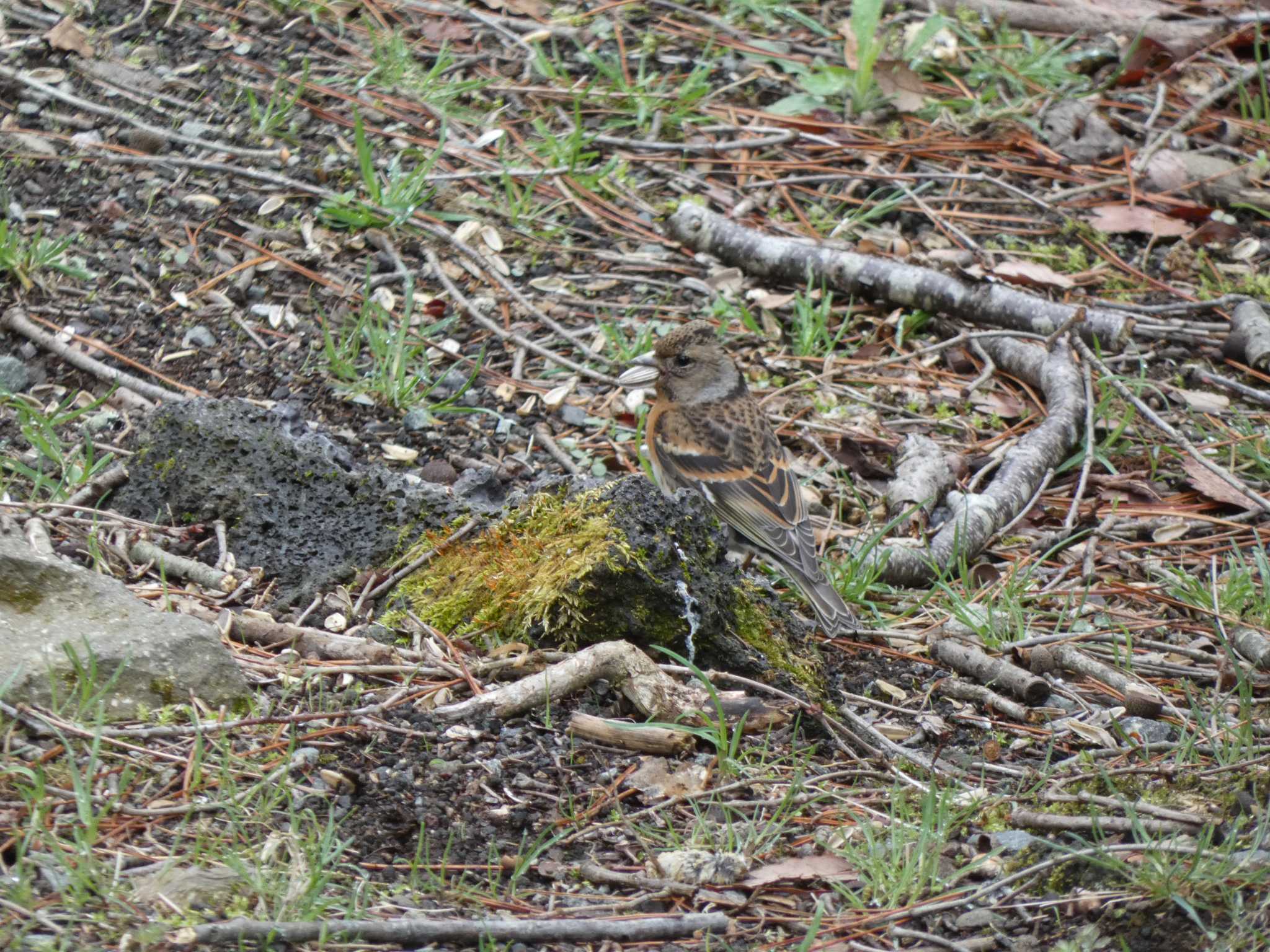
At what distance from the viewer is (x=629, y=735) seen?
3.43 m

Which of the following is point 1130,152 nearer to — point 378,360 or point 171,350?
point 378,360

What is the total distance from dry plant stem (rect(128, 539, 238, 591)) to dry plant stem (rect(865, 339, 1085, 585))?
227 centimetres

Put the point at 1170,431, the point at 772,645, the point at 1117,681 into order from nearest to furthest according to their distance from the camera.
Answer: the point at 772,645, the point at 1117,681, the point at 1170,431

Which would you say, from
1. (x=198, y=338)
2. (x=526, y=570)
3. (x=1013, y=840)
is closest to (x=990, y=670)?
(x=1013, y=840)

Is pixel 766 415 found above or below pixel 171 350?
below

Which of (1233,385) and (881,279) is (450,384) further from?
(1233,385)

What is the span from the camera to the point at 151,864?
2684mm

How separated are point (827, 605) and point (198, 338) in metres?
2.82

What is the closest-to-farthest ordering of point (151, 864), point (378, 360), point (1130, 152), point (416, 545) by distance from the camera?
point (151, 864), point (416, 545), point (378, 360), point (1130, 152)

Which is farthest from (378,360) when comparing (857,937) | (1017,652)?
(857,937)

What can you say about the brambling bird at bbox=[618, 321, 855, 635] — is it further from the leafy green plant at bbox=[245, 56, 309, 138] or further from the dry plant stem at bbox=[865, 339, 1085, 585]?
the leafy green plant at bbox=[245, 56, 309, 138]

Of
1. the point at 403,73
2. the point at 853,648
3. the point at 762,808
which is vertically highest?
the point at 403,73

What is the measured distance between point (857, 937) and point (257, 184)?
4.78 meters

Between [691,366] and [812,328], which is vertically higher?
[691,366]
